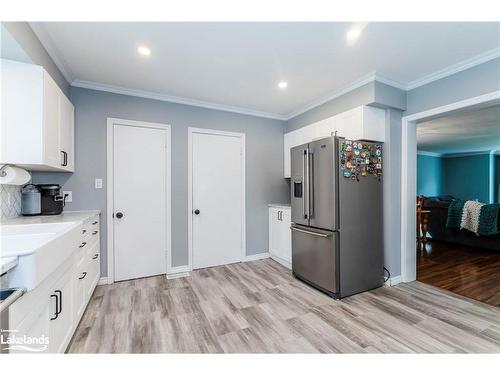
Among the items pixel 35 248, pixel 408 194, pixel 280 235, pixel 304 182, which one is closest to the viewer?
pixel 35 248

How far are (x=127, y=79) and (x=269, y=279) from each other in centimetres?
302

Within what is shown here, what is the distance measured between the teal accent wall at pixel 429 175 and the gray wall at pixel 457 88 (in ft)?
20.1

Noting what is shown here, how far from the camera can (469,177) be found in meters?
7.53

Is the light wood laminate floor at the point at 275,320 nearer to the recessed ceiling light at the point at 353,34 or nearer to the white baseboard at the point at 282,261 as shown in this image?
the white baseboard at the point at 282,261

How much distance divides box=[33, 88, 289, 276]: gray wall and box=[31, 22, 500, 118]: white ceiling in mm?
263

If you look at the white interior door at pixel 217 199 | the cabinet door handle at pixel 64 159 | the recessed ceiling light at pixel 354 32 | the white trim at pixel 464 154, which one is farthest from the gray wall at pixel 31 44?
the white trim at pixel 464 154

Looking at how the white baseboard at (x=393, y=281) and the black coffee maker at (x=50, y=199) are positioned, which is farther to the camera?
the white baseboard at (x=393, y=281)

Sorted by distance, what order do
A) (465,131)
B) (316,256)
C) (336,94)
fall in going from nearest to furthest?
(316,256)
(336,94)
(465,131)

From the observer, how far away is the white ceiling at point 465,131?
3803 mm

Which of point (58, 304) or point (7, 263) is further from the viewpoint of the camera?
point (58, 304)

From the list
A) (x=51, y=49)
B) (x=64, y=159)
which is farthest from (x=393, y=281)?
(x=51, y=49)

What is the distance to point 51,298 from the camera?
1.31 meters

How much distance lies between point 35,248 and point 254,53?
215 cm

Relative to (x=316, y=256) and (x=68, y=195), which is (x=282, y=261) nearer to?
(x=316, y=256)
